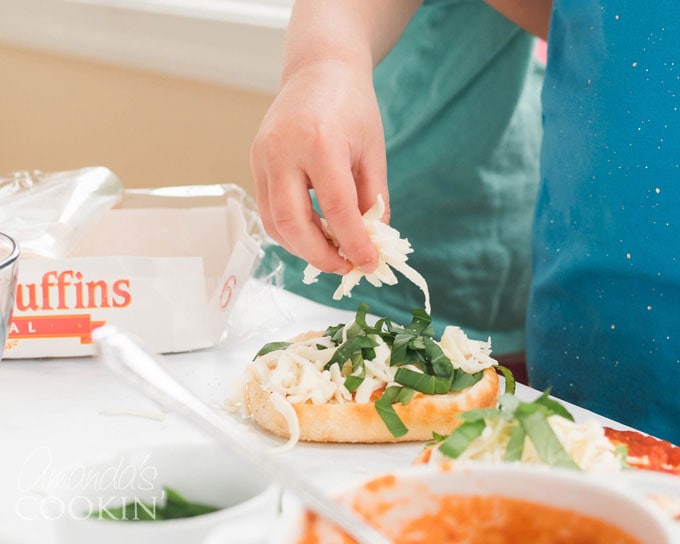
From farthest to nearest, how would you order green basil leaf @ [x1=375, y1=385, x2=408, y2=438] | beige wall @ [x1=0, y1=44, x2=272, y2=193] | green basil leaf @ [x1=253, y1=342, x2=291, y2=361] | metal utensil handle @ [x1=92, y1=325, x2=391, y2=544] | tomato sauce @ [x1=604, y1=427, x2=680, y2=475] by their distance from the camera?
beige wall @ [x1=0, y1=44, x2=272, y2=193], green basil leaf @ [x1=253, y1=342, x2=291, y2=361], green basil leaf @ [x1=375, y1=385, x2=408, y2=438], tomato sauce @ [x1=604, y1=427, x2=680, y2=475], metal utensil handle @ [x1=92, y1=325, x2=391, y2=544]

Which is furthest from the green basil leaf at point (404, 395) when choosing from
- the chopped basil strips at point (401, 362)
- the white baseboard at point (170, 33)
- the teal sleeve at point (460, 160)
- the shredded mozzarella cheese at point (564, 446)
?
the white baseboard at point (170, 33)

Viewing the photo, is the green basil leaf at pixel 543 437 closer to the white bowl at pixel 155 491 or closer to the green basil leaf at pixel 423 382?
the white bowl at pixel 155 491

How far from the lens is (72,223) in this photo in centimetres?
111

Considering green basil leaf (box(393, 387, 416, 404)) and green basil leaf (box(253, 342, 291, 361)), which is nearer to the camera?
green basil leaf (box(393, 387, 416, 404))

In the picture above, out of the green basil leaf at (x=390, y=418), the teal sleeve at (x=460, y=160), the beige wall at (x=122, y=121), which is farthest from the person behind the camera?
the beige wall at (x=122, y=121)

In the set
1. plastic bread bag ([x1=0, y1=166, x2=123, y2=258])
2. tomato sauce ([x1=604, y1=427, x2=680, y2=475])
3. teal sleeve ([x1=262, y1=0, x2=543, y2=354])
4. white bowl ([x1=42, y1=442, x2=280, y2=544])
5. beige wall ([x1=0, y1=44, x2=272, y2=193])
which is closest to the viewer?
white bowl ([x1=42, y1=442, x2=280, y2=544])

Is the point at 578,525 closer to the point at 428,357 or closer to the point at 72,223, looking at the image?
the point at 428,357

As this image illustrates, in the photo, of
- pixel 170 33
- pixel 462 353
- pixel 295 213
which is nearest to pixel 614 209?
pixel 462 353

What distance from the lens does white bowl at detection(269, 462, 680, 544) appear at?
0.43 meters

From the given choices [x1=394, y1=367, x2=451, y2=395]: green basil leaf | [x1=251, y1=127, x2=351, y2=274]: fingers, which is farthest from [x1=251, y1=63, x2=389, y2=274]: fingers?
[x1=394, y1=367, x2=451, y2=395]: green basil leaf

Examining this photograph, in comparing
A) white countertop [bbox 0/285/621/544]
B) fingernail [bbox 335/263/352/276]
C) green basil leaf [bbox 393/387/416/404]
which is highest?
fingernail [bbox 335/263/352/276]

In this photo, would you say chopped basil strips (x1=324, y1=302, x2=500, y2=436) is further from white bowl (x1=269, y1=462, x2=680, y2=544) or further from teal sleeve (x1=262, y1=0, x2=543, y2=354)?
teal sleeve (x1=262, y1=0, x2=543, y2=354)

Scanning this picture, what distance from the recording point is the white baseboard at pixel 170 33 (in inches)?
Result: 84.2

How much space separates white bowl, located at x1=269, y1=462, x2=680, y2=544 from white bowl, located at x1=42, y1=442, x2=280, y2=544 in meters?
0.09
